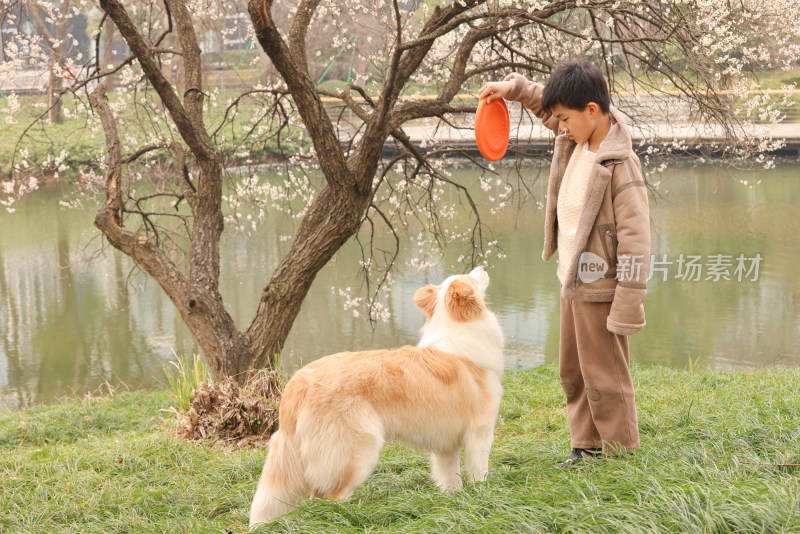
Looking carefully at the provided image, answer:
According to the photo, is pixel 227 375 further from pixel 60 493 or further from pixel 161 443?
pixel 60 493

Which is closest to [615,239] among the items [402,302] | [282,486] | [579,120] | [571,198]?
[571,198]

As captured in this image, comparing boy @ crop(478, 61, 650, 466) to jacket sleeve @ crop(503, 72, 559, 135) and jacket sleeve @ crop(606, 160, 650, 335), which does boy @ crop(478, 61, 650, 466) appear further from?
jacket sleeve @ crop(503, 72, 559, 135)

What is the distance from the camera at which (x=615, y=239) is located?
3084 mm

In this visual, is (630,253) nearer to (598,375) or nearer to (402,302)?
(598,375)

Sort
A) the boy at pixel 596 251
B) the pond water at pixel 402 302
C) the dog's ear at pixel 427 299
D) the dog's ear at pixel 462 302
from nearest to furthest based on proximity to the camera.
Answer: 1. the boy at pixel 596 251
2. the dog's ear at pixel 462 302
3. the dog's ear at pixel 427 299
4. the pond water at pixel 402 302

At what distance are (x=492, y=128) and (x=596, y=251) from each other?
1027 mm

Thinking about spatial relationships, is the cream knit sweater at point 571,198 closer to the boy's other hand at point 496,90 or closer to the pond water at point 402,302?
the boy's other hand at point 496,90

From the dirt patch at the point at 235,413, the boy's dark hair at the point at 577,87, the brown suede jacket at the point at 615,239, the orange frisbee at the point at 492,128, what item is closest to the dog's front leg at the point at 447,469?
the brown suede jacket at the point at 615,239

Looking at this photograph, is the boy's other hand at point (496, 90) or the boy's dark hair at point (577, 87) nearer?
the boy's dark hair at point (577, 87)

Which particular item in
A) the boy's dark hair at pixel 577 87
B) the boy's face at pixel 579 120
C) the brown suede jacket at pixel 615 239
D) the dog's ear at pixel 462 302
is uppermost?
the boy's dark hair at pixel 577 87

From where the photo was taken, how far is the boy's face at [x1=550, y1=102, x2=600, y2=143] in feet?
10.3

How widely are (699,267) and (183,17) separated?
37.7 ft

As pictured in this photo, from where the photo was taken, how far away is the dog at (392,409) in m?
2.87

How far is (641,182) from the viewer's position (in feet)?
10.0
